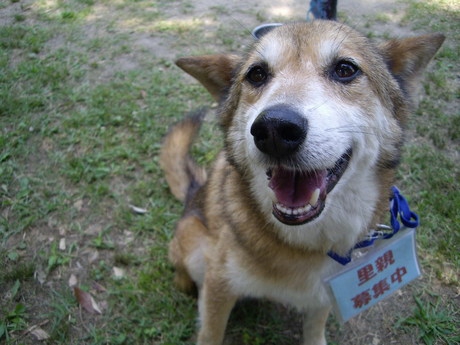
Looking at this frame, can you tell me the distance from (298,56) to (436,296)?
6.63 feet

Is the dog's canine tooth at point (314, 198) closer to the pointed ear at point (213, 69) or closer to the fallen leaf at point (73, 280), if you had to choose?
the pointed ear at point (213, 69)

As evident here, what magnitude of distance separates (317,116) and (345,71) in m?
0.47

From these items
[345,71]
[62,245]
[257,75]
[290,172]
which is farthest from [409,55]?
[62,245]

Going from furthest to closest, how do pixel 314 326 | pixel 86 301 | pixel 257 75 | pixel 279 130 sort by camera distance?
pixel 86 301
pixel 314 326
pixel 257 75
pixel 279 130

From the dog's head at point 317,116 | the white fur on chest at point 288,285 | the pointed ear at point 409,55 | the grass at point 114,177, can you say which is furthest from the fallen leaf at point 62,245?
the pointed ear at point 409,55

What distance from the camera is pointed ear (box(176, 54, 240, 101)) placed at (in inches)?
82.5

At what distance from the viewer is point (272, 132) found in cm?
137

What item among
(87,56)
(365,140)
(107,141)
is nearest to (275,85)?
(365,140)

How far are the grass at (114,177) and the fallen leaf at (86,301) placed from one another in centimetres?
4

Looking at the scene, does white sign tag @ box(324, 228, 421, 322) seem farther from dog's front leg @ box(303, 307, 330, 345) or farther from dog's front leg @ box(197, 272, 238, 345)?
dog's front leg @ box(197, 272, 238, 345)

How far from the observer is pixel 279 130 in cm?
136

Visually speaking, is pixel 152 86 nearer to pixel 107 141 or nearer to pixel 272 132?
pixel 107 141

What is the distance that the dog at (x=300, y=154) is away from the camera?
4.83ft

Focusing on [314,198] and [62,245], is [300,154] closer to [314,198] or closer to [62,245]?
[314,198]
